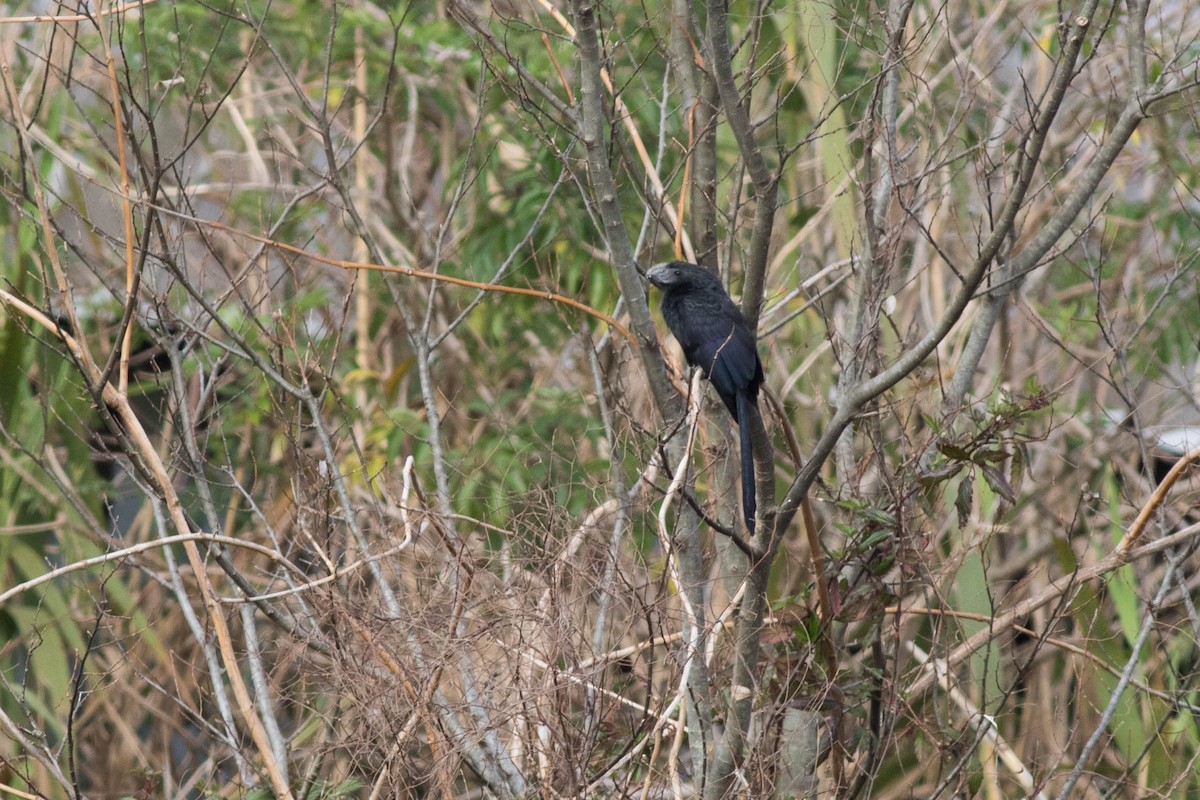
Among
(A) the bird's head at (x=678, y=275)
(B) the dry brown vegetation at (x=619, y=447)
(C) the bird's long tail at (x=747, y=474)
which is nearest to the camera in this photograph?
(B) the dry brown vegetation at (x=619, y=447)

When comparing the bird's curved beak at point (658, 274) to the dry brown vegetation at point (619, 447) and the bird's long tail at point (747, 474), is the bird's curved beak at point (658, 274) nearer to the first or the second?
the dry brown vegetation at point (619, 447)

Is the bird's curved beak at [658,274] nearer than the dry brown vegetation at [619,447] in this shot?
No

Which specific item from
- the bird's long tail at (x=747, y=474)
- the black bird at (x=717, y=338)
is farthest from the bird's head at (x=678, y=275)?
the bird's long tail at (x=747, y=474)

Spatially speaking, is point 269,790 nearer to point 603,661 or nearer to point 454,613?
point 454,613

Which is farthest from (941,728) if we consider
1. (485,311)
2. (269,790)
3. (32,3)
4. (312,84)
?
(32,3)

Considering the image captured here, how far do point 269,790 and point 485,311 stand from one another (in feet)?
8.71

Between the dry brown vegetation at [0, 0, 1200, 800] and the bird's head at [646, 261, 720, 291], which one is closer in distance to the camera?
the dry brown vegetation at [0, 0, 1200, 800]

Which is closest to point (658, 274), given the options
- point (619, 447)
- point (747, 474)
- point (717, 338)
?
point (717, 338)

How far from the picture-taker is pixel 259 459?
5.09 metres

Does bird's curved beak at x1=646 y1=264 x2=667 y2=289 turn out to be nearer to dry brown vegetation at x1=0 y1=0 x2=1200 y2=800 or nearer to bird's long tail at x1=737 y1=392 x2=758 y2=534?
dry brown vegetation at x1=0 y1=0 x2=1200 y2=800

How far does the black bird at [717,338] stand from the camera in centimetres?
286

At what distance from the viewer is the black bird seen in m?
2.86

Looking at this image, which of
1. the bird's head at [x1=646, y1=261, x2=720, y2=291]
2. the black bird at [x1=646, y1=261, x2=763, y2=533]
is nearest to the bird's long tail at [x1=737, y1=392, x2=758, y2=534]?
the black bird at [x1=646, y1=261, x2=763, y2=533]

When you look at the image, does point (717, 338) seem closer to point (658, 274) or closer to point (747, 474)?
point (658, 274)
